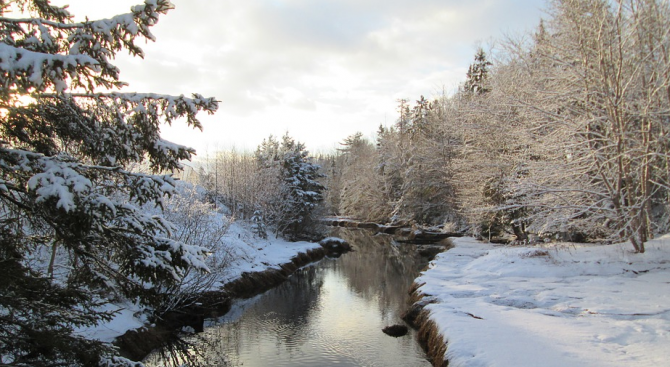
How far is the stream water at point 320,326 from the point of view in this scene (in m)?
9.09

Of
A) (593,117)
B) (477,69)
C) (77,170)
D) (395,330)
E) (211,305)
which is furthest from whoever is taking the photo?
(477,69)

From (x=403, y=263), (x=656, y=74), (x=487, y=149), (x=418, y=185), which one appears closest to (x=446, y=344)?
Result: (x=656, y=74)

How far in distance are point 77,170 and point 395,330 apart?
28.7ft

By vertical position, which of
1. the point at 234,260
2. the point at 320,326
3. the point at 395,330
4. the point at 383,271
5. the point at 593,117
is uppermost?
the point at 593,117

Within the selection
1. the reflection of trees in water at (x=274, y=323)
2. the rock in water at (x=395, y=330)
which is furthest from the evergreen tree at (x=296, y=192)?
the rock in water at (x=395, y=330)

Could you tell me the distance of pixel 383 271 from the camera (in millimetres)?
20047

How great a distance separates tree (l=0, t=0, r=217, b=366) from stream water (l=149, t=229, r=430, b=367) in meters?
5.75

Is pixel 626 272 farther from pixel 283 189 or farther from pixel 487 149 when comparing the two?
pixel 283 189

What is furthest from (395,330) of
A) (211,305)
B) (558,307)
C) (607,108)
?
(607,108)

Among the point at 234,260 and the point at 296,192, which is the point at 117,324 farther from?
the point at 296,192

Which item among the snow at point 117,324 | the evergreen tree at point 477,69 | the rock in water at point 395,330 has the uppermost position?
the evergreen tree at point 477,69

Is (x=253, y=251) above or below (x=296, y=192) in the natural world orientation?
below

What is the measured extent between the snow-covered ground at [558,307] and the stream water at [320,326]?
4.98 ft

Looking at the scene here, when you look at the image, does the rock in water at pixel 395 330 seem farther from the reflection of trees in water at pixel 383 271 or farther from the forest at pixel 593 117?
the forest at pixel 593 117
